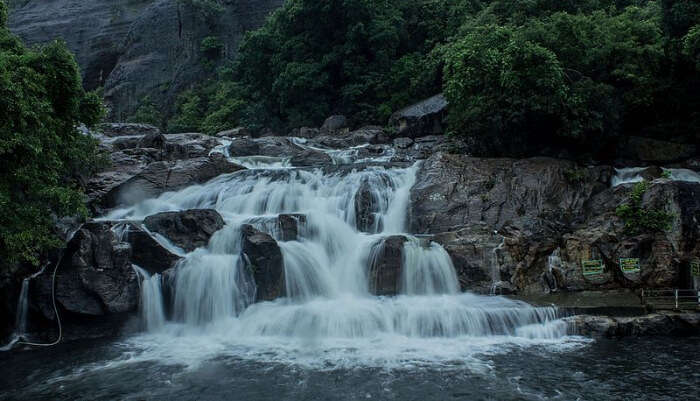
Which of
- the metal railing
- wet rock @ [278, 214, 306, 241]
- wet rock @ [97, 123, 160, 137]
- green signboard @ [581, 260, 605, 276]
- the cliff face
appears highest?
the cliff face

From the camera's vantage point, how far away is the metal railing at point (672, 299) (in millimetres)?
12820

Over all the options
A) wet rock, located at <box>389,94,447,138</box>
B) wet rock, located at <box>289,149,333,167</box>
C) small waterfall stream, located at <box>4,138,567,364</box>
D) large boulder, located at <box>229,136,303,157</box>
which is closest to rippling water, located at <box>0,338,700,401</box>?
small waterfall stream, located at <box>4,138,567,364</box>

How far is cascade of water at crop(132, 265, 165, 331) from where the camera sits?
1371 centimetres

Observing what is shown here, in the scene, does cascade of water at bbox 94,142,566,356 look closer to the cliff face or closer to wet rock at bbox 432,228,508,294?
wet rock at bbox 432,228,508,294

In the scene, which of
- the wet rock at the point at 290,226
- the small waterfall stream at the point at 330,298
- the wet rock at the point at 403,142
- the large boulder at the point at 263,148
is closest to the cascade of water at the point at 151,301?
the small waterfall stream at the point at 330,298

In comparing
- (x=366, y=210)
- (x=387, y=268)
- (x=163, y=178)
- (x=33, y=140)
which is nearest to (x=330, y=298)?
(x=387, y=268)

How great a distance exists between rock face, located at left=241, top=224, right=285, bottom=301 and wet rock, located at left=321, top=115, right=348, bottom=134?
1685 centimetres

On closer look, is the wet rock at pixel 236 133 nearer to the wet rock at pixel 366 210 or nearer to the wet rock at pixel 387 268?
the wet rock at pixel 366 210

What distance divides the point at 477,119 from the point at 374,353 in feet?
35.8

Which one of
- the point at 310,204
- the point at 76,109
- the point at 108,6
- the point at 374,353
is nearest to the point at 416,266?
the point at 374,353

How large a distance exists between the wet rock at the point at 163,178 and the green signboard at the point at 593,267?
553 inches

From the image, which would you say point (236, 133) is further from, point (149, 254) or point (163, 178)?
point (149, 254)

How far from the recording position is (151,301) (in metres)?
13.9

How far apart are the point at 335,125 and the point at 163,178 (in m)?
13.0
